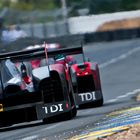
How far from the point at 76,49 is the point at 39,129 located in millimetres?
2647

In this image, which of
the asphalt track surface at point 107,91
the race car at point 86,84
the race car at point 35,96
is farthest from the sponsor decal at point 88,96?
the race car at point 35,96

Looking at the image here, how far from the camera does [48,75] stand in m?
15.5

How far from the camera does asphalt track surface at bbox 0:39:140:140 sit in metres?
14.0

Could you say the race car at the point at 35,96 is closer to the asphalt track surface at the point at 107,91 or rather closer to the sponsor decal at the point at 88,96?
the asphalt track surface at the point at 107,91

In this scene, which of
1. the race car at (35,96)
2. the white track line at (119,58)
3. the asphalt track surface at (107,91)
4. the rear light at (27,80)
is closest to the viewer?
the asphalt track surface at (107,91)

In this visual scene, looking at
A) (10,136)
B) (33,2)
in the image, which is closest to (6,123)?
(10,136)

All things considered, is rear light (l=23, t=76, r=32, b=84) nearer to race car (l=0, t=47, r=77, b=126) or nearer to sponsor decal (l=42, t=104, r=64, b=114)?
race car (l=0, t=47, r=77, b=126)

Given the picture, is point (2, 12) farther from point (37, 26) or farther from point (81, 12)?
point (81, 12)

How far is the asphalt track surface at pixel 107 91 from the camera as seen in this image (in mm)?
13961

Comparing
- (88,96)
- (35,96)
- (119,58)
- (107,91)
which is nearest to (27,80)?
(35,96)

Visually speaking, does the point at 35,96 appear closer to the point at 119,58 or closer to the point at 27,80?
the point at 27,80

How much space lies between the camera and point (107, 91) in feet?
87.0

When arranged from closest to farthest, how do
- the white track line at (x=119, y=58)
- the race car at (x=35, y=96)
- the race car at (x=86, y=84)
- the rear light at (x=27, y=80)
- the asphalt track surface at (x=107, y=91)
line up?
the asphalt track surface at (x=107, y=91) → the race car at (x=35, y=96) → the rear light at (x=27, y=80) → the race car at (x=86, y=84) → the white track line at (x=119, y=58)

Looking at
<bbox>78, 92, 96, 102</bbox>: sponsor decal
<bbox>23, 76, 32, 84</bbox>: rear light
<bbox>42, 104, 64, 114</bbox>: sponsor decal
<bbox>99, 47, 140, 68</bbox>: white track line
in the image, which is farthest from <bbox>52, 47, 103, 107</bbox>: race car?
<bbox>99, 47, 140, 68</bbox>: white track line
